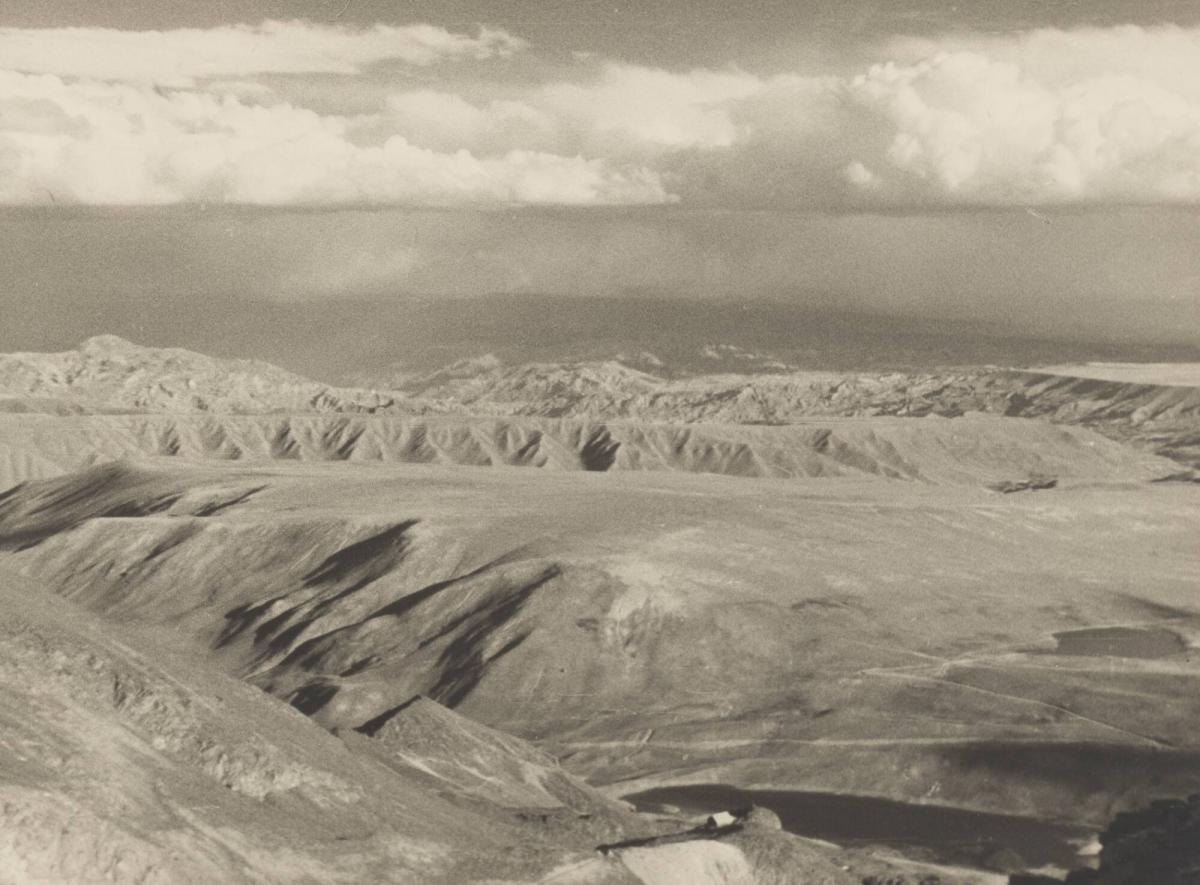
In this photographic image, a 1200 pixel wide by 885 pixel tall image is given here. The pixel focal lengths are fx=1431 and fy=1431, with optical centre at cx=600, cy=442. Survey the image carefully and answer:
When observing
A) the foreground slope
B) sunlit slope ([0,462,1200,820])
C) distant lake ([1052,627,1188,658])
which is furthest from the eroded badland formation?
distant lake ([1052,627,1188,658])

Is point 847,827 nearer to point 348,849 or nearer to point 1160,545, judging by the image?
point 348,849

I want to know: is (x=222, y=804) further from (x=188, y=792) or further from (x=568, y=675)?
(x=568, y=675)

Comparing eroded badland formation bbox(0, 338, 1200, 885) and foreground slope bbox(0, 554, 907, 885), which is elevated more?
foreground slope bbox(0, 554, 907, 885)

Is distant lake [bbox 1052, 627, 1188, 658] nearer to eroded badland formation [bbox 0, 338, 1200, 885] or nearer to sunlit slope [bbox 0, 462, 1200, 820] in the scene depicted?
eroded badland formation [bbox 0, 338, 1200, 885]

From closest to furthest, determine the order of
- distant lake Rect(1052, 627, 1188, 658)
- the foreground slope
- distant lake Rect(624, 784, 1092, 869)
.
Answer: the foreground slope
distant lake Rect(624, 784, 1092, 869)
distant lake Rect(1052, 627, 1188, 658)

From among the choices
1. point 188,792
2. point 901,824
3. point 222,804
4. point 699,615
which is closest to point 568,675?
point 699,615
